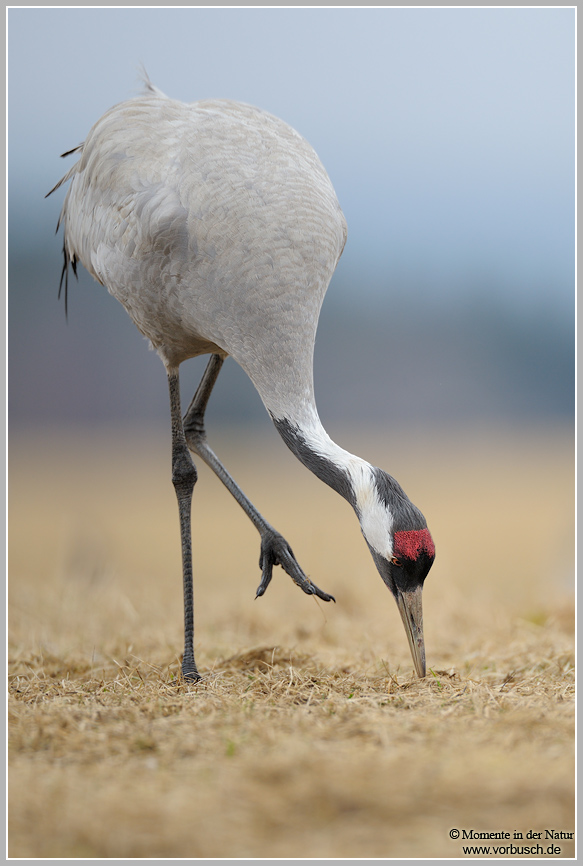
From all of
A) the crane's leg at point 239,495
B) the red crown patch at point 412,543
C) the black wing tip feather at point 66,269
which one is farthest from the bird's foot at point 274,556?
the black wing tip feather at point 66,269

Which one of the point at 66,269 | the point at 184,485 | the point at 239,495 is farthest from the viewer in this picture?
the point at 66,269

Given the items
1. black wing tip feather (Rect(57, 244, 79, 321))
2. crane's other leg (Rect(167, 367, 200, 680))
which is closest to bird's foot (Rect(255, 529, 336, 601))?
crane's other leg (Rect(167, 367, 200, 680))

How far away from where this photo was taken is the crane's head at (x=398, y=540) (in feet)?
9.24

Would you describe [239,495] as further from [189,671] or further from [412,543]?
[412,543]

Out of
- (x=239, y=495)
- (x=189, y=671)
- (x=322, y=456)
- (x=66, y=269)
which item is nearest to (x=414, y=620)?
(x=322, y=456)

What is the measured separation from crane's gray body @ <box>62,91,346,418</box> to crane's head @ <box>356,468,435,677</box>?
Result: 0.55 m

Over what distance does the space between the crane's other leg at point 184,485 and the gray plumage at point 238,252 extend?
0.02 m

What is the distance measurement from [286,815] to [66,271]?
344 cm

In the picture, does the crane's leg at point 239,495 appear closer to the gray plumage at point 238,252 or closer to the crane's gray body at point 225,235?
the gray plumage at point 238,252

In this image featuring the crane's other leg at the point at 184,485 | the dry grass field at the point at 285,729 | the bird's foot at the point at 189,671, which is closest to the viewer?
the dry grass field at the point at 285,729

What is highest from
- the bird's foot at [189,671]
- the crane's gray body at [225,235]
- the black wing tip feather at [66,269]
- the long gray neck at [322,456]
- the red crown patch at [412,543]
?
the crane's gray body at [225,235]

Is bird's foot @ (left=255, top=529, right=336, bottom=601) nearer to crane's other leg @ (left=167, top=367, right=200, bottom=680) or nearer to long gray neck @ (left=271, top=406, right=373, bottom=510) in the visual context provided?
crane's other leg @ (left=167, top=367, right=200, bottom=680)

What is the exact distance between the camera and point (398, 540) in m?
2.81

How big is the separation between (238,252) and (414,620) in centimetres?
151
